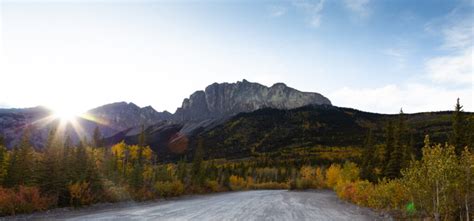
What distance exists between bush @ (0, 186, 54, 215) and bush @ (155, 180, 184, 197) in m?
23.5

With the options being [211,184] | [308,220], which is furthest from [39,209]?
[211,184]

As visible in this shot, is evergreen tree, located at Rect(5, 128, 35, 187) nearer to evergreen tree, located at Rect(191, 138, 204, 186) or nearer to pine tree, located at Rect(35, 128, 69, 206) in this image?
pine tree, located at Rect(35, 128, 69, 206)

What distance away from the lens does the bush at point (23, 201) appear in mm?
25500

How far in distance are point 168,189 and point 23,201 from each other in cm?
2915

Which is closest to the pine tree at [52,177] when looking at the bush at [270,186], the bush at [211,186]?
the bush at [211,186]

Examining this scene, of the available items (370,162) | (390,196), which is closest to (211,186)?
(370,162)

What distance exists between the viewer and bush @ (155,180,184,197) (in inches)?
2103

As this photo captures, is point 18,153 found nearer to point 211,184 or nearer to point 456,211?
point 456,211

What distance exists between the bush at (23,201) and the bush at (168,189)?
77.0 feet

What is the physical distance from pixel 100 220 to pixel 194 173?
58.2 meters

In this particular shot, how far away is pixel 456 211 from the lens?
973 inches

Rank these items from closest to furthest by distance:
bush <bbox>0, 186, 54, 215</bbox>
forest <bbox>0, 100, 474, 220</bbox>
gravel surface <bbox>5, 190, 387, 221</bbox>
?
forest <bbox>0, 100, 474, 220</bbox>
gravel surface <bbox>5, 190, 387, 221</bbox>
bush <bbox>0, 186, 54, 215</bbox>

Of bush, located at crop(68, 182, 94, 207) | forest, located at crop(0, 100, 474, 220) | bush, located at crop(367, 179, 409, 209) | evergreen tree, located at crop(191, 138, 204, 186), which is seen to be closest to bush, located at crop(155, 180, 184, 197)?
forest, located at crop(0, 100, 474, 220)

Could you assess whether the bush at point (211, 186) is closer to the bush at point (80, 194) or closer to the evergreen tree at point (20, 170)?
the bush at point (80, 194)
